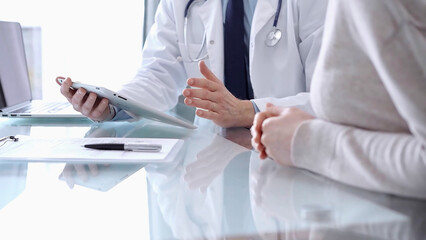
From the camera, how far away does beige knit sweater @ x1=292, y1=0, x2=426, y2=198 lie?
572 millimetres

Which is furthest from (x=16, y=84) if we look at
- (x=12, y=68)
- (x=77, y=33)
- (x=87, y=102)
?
(x=77, y=33)

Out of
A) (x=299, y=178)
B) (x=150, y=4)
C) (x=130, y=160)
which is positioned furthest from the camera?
(x=150, y=4)

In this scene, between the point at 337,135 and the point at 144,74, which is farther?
the point at 144,74

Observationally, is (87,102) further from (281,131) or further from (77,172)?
(281,131)

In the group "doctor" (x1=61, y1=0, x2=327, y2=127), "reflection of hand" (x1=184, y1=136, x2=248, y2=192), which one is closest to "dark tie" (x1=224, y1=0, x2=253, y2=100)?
"doctor" (x1=61, y1=0, x2=327, y2=127)

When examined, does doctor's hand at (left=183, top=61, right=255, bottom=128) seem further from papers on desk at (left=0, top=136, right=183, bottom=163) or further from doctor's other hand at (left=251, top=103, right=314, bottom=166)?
doctor's other hand at (left=251, top=103, right=314, bottom=166)

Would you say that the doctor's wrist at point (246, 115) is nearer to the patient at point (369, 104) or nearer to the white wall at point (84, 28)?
the patient at point (369, 104)

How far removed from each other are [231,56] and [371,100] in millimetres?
1069

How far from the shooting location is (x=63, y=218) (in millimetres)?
600

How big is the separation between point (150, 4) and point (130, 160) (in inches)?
70.7

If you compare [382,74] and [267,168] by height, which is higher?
[382,74]

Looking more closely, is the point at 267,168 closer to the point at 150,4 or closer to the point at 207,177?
the point at 207,177

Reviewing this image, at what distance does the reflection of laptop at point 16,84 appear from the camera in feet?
4.97

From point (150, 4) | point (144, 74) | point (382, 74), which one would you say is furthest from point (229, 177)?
point (150, 4)
